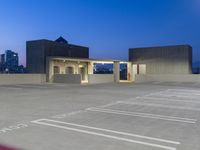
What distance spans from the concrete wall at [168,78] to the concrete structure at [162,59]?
39.9 inches

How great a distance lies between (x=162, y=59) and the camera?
100 ft

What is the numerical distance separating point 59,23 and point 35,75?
40.6 metres

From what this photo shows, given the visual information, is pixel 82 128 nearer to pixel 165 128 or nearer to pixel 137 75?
pixel 165 128

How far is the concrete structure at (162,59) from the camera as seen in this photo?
29.6 m

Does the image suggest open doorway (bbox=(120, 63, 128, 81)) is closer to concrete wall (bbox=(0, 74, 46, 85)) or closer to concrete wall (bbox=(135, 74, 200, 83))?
concrete wall (bbox=(135, 74, 200, 83))

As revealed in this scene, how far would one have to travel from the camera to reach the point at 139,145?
3.87 m

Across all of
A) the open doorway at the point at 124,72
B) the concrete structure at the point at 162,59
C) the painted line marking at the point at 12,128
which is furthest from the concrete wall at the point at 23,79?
the painted line marking at the point at 12,128

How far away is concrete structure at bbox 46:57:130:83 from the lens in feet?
81.9

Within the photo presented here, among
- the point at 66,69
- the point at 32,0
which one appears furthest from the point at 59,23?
the point at 66,69

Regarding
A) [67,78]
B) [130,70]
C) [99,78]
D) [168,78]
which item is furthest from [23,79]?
[168,78]

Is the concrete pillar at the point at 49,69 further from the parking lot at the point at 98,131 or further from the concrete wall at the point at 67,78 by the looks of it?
the parking lot at the point at 98,131

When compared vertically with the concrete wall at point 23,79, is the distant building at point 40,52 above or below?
above

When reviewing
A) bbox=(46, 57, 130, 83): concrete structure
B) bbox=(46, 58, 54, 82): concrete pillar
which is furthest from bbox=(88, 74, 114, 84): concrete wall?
bbox=(46, 58, 54, 82): concrete pillar

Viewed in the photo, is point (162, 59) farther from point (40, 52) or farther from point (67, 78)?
point (40, 52)
